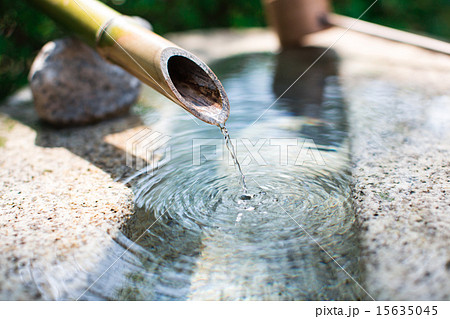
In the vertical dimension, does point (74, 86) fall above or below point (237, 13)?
below

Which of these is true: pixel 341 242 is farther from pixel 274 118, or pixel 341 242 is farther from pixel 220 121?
pixel 274 118

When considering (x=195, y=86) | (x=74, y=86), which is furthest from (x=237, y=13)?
(x=195, y=86)

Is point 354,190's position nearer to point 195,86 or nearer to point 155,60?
point 195,86

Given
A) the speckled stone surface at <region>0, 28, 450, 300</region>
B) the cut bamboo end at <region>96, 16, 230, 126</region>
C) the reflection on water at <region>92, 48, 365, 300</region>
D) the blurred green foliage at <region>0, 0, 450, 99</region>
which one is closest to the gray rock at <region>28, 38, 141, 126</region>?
the speckled stone surface at <region>0, 28, 450, 300</region>

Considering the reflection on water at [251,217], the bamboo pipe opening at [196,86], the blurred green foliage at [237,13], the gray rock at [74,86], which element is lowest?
the reflection on water at [251,217]

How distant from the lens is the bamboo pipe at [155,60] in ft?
6.42

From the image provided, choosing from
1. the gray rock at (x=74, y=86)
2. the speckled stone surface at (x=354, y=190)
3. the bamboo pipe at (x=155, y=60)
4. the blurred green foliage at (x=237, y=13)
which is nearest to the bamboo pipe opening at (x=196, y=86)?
the bamboo pipe at (x=155, y=60)

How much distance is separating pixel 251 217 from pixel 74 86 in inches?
82.2

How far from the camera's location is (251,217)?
1.86 meters

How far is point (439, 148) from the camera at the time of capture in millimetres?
2295

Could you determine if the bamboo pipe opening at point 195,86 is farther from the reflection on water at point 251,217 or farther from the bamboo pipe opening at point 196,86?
the reflection on water at point 251,217

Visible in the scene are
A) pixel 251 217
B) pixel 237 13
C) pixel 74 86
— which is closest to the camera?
pixel 251 217

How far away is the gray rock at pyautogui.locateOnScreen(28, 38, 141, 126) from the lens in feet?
10.5

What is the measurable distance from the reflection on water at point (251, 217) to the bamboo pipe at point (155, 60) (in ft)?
1.41
